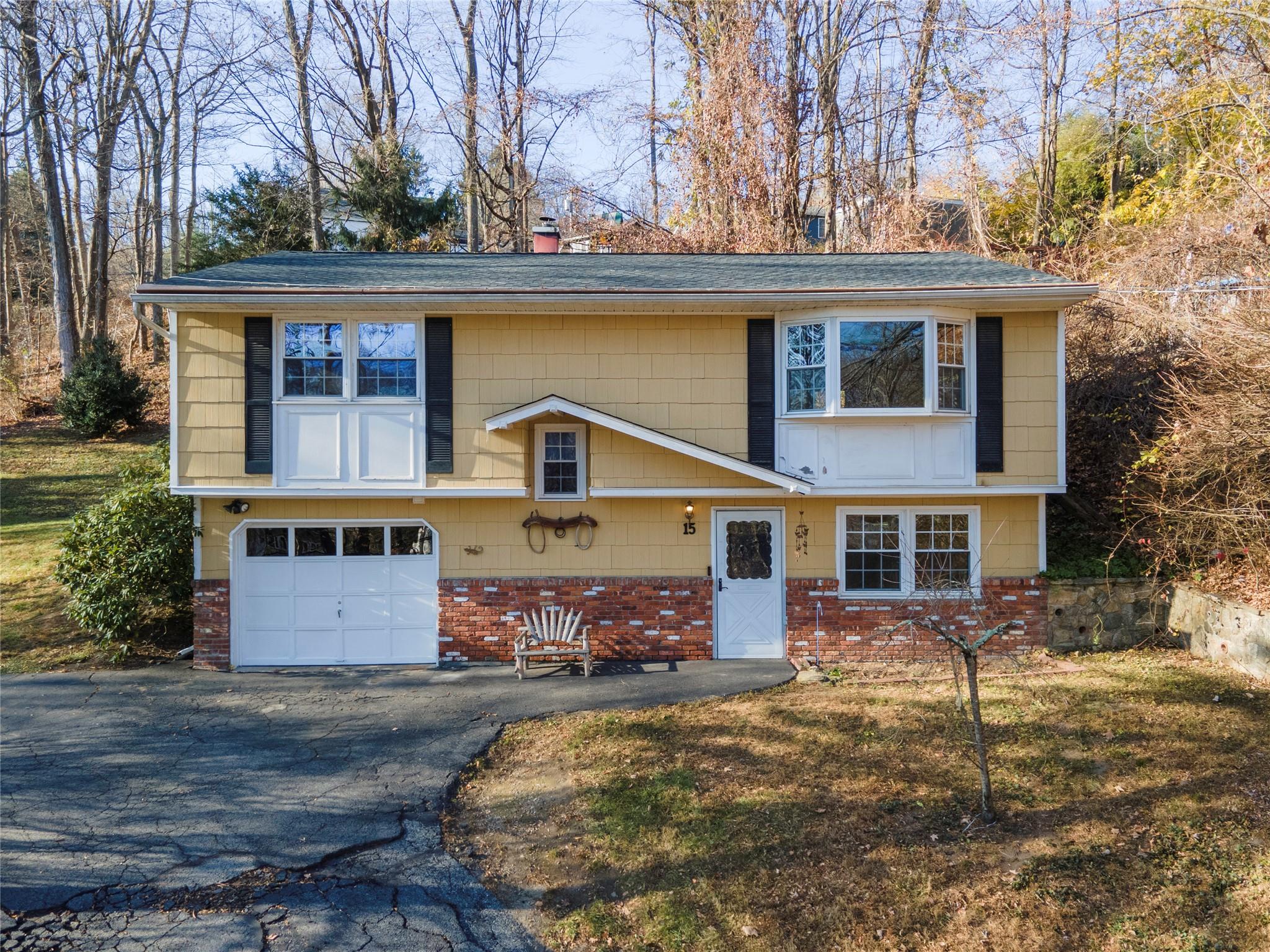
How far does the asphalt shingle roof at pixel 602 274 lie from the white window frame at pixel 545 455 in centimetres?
186

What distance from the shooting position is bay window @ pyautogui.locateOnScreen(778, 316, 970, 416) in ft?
32.9

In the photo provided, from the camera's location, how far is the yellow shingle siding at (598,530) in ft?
35.2

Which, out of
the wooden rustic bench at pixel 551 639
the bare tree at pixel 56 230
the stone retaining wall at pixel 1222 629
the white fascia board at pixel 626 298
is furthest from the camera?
the bare tree at pixel 56 230

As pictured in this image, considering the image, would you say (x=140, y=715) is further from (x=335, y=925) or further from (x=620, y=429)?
(x=620, y=429)

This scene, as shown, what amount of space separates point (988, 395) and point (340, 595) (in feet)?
30.0

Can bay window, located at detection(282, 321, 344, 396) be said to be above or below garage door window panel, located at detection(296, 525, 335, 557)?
above

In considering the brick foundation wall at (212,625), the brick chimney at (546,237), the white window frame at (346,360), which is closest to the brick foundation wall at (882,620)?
the white window frame at (346,360)

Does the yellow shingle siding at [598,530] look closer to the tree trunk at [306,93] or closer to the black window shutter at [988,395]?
the black window shutter at [988,395]

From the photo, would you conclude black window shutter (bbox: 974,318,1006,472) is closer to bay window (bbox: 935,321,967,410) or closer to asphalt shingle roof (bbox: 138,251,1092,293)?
bay window (bbox: 935,321,967,410)

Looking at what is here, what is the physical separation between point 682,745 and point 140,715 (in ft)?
20.3

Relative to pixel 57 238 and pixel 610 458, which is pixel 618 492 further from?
pixel 57 238

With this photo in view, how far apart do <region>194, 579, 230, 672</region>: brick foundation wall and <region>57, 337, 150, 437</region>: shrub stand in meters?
11.5

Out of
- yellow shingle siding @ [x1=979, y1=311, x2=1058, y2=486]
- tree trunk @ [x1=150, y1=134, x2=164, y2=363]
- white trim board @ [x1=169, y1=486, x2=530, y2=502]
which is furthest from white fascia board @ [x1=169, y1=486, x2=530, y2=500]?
tree trunk @ [x1=150, y1=134, x2=164, y2=363]

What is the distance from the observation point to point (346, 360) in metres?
10.4
